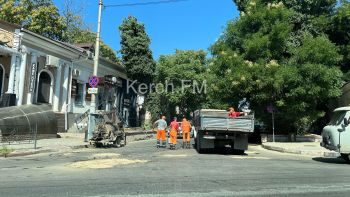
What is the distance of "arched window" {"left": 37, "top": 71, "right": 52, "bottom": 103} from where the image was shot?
19.6 meters

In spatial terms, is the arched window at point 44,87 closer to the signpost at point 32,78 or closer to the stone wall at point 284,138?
the signpost at point 32,78

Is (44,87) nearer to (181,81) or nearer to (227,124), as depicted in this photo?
(181,81)

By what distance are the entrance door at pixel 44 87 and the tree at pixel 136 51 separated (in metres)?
8.57

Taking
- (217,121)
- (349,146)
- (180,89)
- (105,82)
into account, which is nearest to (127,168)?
(217,121)

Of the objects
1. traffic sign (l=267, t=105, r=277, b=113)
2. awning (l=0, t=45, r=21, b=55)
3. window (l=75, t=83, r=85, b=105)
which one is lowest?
traffic sign (l=267, t=105, r=277, b=113)

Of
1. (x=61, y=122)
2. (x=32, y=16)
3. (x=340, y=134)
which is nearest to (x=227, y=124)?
(x=340, y=134)

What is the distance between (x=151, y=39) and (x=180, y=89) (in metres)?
6.08

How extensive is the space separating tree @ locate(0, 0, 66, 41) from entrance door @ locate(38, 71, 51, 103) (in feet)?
32.6

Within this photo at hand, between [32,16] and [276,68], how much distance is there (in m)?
24.1

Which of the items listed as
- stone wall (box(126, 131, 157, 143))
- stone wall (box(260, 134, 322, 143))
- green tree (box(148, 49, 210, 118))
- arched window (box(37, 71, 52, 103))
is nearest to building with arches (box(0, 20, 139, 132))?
arched window (box(37, 71, 52, 103))

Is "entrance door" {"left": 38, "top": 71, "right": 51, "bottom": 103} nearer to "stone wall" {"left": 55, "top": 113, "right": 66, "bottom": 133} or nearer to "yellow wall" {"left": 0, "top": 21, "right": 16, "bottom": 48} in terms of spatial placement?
"stone wall" {"left": 55, "top": 113, "right": 66, "bottom": 133}

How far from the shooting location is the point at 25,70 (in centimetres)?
1814

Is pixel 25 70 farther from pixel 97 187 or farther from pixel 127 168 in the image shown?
pixel 97 187

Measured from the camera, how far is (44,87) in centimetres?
1994
